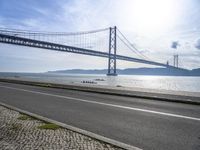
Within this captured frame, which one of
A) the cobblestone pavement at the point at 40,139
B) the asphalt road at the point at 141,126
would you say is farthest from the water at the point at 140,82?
the cobblestone pavement at the point at 40,139

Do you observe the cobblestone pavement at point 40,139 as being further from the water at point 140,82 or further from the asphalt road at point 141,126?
the water at point 140,82

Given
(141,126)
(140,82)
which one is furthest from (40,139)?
(140,82)

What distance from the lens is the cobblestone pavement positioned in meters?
4.97

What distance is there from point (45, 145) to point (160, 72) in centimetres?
18754

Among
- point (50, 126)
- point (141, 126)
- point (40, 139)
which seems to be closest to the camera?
point (40, 139)

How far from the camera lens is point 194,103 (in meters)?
12.1

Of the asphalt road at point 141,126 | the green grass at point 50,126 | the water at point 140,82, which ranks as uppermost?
the green grass at point 50,126

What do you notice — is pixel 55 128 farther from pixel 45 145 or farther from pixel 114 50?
pixel 114 50

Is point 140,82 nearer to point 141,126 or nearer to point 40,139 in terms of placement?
point 141,126

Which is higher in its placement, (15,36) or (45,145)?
(15,36)

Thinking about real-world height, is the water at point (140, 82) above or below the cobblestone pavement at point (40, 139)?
below

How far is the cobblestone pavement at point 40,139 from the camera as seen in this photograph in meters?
4.97

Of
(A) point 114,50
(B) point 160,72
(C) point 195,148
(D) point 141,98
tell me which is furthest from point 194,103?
(B) point 160,72

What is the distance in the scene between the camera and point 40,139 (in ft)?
18.0
